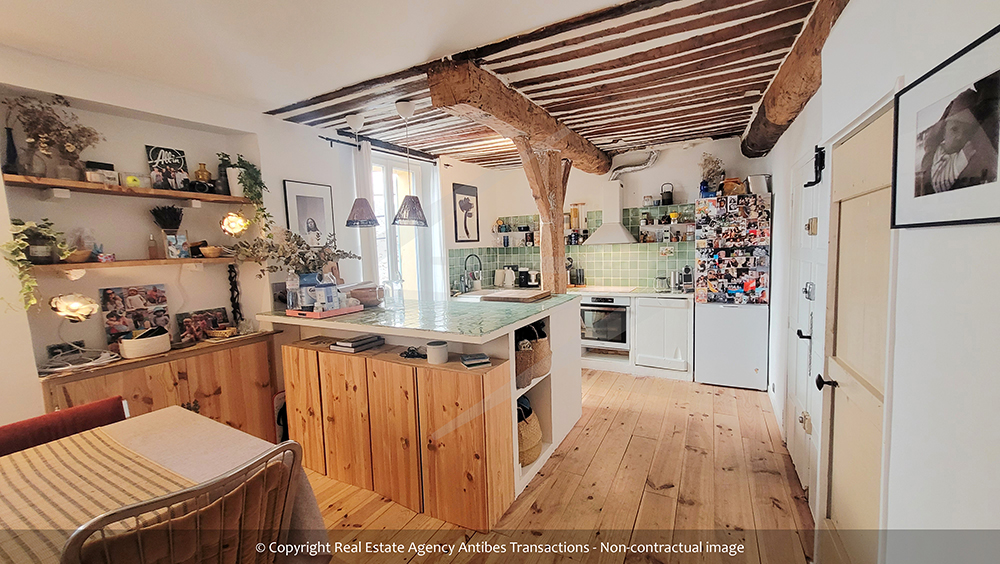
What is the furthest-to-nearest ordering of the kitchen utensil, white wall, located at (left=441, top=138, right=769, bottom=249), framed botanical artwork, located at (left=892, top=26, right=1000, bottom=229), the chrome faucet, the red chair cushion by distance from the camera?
the chrome faucet → the kitchen utensil → white wall, located at (left=441, top=138, right=769, bottom=249) → the red chair cushion → framed botanical artwork, located at (left=892, top=26, right=1000, bottom=229)

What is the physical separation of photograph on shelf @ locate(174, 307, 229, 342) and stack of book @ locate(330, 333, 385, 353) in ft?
3.47

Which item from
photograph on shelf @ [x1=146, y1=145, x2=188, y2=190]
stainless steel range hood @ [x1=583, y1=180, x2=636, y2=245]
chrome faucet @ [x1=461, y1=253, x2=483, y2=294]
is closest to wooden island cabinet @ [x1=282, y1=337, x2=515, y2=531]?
photograph on shelf @ [x1=146, y1=145, x2=188, y2=190]

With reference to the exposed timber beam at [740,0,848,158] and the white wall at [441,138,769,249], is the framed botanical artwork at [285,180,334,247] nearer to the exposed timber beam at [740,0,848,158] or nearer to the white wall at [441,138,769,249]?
the white wall at [441,138,769,249]

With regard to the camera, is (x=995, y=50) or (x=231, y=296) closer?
(x=995, y=50)

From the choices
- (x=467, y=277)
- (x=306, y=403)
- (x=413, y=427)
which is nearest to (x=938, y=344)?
(x=413, y=427)

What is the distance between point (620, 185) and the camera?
4.56 metres

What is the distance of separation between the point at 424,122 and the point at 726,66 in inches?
85.4

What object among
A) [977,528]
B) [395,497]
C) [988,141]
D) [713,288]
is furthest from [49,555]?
[713,288]

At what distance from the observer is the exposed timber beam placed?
1.65 meters

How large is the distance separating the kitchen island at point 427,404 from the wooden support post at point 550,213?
0.62 m

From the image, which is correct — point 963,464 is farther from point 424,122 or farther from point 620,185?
point 620,185

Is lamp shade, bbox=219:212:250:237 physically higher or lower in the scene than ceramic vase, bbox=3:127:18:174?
lower

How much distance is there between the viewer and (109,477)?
1240 millimetres

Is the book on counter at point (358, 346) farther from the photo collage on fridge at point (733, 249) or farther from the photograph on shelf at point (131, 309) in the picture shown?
the photo collage on fridge at point (733, 249)
